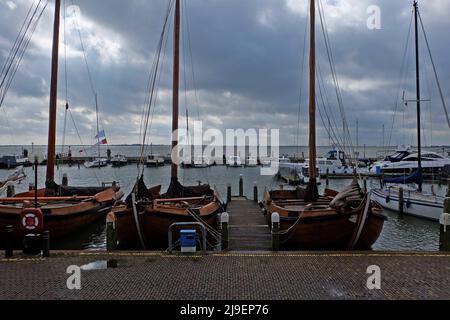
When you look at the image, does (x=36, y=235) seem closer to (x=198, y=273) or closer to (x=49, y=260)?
(x=49, y=260)

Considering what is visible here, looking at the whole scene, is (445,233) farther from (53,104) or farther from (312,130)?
(53,104)

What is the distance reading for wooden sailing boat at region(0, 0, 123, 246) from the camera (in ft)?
43.2

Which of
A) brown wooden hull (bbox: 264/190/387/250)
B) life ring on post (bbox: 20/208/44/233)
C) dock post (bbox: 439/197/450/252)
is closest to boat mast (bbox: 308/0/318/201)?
brown wooden hull (bbox: 264/190/387/250)

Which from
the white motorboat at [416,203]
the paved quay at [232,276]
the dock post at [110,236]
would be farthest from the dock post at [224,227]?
the white motorboat at [416,203]

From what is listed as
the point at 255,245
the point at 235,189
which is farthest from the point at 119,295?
the point at 235,189

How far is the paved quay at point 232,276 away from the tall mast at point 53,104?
386 inches

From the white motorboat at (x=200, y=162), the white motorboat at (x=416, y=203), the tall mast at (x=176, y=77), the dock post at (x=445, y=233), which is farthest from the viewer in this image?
the white motorboat at (x=200, y=162)

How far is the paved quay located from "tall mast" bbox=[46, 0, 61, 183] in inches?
386

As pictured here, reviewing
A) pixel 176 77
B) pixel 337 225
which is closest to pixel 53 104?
pixel 176 77

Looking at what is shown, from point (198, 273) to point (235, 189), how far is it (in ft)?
120

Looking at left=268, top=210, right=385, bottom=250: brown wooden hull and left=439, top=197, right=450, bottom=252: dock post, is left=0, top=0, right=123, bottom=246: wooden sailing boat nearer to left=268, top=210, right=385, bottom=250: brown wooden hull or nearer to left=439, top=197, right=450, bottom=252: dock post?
left=268, top=210, right=385, bottom=250: brown wooden hull

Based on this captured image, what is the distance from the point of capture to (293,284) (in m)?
7.56

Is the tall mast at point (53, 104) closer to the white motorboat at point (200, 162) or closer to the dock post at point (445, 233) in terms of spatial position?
the dock post at point (445, 233)

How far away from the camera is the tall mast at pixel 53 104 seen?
60.4 feet
